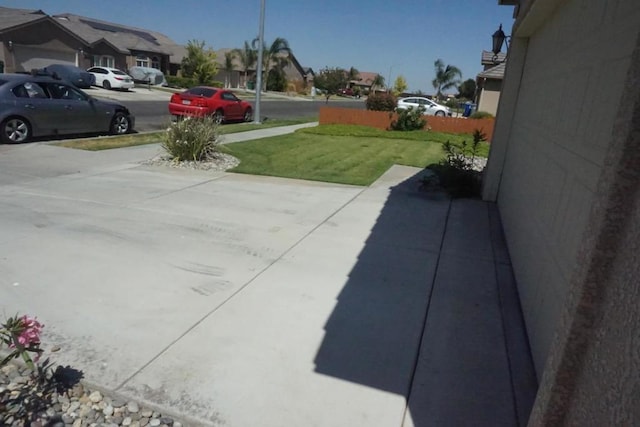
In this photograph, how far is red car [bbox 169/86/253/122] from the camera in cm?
1750

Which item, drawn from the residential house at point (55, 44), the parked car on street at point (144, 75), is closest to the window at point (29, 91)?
the residential house at point (55, 44)

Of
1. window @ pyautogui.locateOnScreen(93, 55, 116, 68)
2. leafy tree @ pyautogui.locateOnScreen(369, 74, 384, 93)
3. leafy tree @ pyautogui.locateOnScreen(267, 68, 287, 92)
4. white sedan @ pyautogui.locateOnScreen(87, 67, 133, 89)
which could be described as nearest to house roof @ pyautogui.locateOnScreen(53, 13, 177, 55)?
window @ pyautogui.locateOnScreen(93, 55, 116, 68)

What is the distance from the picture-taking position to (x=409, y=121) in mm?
20109

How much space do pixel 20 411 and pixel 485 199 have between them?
309 inches

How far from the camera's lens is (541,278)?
11.8 feet

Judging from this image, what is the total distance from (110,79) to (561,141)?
37.3 m

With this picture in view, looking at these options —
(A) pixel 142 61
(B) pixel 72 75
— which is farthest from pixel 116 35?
(B) pixel 72 75

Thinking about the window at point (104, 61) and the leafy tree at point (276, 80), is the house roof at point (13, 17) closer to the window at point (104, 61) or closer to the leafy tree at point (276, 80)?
the window at point (104, 61)

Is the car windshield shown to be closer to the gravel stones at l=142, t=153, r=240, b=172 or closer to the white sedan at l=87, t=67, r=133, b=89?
the gravel stones at l=142, t=153, r=240, b=172

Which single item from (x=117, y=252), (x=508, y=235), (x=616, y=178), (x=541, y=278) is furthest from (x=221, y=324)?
(x=508, y=235)

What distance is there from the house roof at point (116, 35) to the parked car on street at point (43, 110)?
31777 millimetres

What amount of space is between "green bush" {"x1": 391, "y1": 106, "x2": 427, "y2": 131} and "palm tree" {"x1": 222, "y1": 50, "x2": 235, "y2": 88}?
46.7m

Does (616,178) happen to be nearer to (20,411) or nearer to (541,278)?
(541,278)

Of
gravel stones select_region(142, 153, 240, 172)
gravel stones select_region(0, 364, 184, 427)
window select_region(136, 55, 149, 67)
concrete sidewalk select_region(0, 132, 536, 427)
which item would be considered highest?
window select_region(136, 55, 149, 67)
